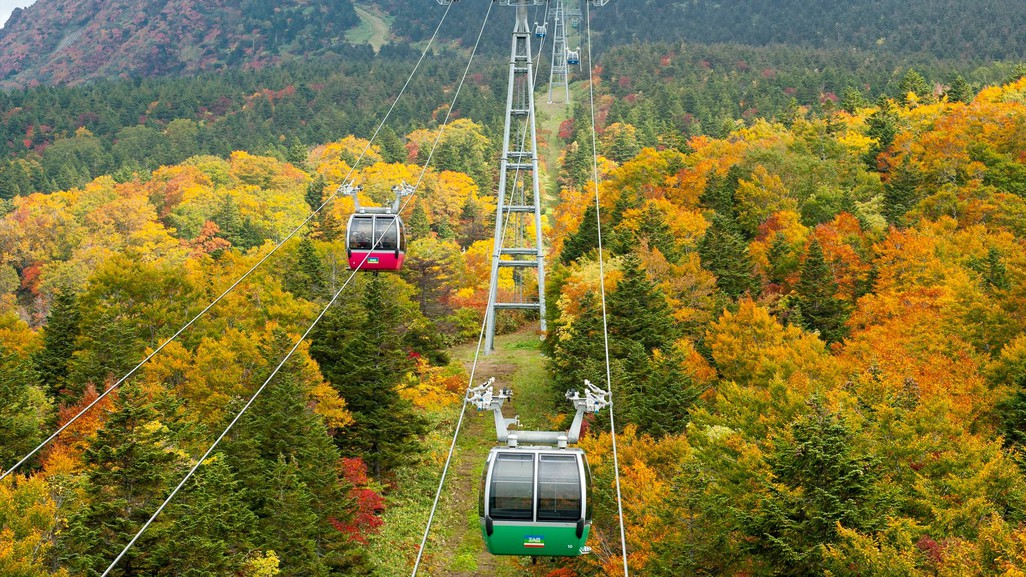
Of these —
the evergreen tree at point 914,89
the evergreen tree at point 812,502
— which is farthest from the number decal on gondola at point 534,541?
the evergreen tree at point 914,89

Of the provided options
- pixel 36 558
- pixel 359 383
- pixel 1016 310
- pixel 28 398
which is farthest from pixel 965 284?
pixel 28 398

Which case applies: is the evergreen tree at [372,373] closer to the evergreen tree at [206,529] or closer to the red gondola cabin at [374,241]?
the evergreen tree at [206,529]

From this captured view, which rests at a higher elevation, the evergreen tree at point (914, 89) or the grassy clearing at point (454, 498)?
the evergreen tree at point (914, 89)

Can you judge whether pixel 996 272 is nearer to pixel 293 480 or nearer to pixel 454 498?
pixel 454 498

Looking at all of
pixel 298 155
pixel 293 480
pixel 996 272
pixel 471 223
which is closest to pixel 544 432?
pixel 293 480

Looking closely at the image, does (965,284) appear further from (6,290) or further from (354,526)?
(6,290)

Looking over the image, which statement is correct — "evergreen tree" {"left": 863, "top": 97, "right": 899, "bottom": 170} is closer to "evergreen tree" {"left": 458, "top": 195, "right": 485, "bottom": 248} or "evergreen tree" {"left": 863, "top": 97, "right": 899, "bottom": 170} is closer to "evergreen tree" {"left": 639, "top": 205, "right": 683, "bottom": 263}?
"evergreen tree" {"left": 639, "top": 205, "right": 683, "bottom": 263}
